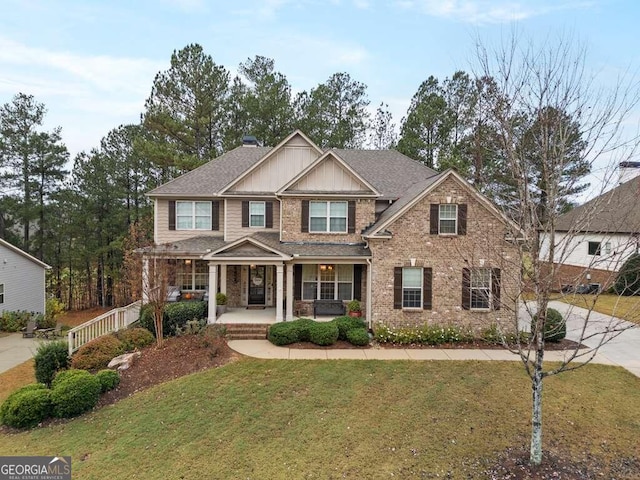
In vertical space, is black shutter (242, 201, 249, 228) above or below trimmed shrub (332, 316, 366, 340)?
above

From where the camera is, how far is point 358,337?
1212 cm

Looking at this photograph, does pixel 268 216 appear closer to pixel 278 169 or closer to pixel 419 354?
pixel 278 169

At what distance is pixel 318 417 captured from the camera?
7605 mm

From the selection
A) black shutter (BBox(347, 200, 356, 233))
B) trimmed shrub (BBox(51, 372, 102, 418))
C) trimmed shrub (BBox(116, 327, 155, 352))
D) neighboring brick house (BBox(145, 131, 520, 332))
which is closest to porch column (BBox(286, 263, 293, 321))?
neighboring brick house (BBox(145, 131, 520, 332))

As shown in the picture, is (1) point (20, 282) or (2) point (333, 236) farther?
(1) point (20, 282)

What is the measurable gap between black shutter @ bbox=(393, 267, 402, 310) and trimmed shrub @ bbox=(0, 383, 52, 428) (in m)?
10.7

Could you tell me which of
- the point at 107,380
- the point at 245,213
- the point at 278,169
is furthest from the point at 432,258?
the point at 107,380

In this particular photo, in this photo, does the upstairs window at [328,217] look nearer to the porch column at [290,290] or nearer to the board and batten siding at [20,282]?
the porch column at [290,290]

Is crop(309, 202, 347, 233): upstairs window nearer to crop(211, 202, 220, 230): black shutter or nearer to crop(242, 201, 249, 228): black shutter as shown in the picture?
crop(242, 201, 249, 228): black shutter

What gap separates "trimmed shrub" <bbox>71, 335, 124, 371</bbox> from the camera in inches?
410

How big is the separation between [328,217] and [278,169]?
3.70 m

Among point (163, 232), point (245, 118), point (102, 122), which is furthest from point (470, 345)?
point (102, 122)

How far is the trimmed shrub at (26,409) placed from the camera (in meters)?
7.78

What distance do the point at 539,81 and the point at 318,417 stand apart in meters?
7.95
